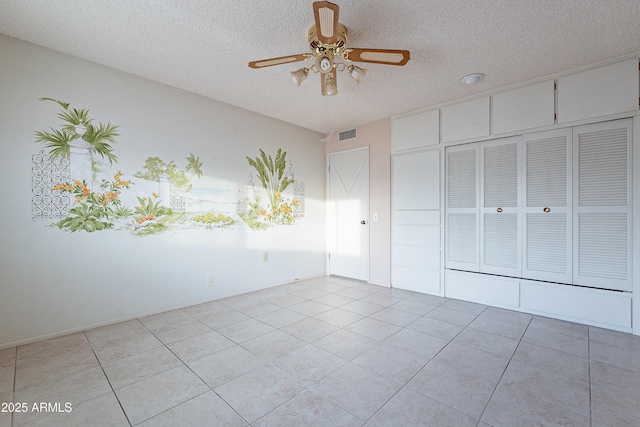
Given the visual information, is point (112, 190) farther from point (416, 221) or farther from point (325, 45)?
point (416, 221)

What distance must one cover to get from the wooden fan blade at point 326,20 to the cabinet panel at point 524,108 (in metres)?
2.52

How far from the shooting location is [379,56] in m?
2.11

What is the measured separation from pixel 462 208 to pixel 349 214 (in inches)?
73.4

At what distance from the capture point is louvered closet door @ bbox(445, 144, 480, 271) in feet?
12.0

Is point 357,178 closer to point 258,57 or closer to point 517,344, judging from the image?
point 258,57

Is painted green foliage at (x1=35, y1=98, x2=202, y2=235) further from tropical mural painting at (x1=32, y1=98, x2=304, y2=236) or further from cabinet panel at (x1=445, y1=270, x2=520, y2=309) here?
cabinet panel at (x1=445, y1=270, x2=520, y2=309)

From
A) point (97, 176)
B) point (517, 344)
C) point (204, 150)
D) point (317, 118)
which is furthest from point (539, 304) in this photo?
point (97, 176)

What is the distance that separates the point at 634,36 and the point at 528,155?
4.06 feet

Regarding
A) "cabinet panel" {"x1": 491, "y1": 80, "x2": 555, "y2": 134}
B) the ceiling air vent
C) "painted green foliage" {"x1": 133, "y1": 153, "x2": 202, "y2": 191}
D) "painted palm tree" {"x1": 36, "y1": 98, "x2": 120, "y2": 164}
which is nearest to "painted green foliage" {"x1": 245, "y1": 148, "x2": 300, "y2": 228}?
"painted green foliage" {"x1": 133, "y1": 153, "x2": 202, "y2": 191}

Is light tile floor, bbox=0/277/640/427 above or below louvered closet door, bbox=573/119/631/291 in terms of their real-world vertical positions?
below

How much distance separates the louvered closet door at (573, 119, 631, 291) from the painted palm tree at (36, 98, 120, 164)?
497 cm

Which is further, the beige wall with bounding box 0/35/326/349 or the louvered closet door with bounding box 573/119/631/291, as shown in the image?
the louvered closet door with bounding box 573/119/631/291

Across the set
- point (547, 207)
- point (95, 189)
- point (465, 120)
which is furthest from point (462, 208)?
point (95, 189)

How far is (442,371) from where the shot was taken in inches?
83.4
